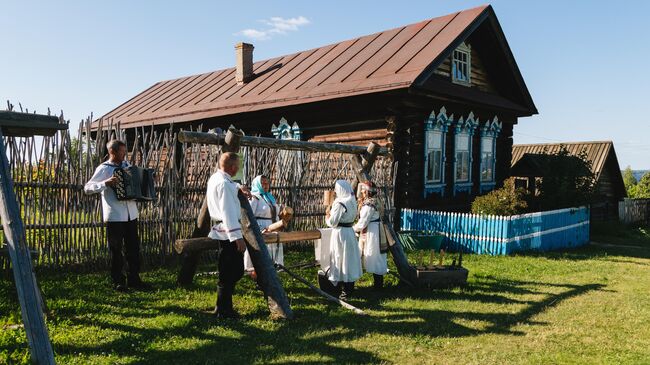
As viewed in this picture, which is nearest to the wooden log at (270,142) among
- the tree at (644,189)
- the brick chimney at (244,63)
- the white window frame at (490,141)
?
the white window frame at (490,141)

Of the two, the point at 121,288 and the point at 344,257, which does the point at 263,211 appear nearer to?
the point at 344,257

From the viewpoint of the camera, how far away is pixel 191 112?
16.4m

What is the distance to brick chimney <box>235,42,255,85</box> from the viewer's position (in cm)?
1742

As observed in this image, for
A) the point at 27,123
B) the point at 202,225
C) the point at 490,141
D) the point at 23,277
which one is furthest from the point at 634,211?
the point at 23,277

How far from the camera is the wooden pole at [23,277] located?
393 cm

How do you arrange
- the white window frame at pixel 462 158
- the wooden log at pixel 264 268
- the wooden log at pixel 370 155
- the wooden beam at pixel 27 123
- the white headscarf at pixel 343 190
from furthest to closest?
1. the white window frame at pixel 462 158
2. the wooden log at pixel 370 155
3. the white headscarf at pixel 343 190
4. the wooden log at pixel 264 268
5. the wooden beam at pixel 27 123

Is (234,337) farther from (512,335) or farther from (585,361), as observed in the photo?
(585,361)

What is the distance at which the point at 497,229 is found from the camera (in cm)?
1128

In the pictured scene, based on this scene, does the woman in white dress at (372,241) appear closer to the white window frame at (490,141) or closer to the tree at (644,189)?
the white window frame at (490,141)

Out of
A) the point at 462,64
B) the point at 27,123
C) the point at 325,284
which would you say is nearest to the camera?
the point at 27,123

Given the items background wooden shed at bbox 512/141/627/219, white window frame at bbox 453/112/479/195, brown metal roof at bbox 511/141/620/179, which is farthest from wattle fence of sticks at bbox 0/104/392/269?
background wooden shed at bbox 512/141/627/219

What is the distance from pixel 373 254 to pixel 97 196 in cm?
417

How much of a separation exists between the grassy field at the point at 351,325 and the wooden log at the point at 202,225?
20cm

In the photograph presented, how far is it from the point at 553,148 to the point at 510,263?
15.7 m
